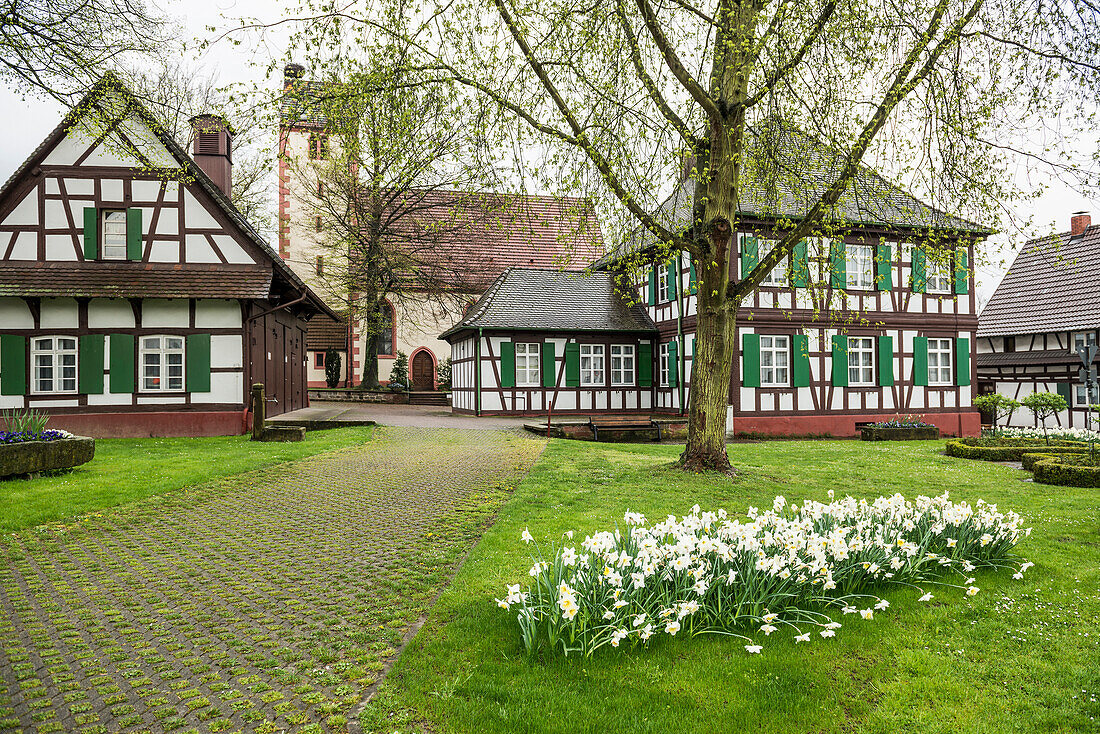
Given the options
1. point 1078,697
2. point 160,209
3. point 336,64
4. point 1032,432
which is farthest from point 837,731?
point 160,209

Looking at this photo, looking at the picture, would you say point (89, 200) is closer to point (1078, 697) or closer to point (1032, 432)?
point (1078, 697)

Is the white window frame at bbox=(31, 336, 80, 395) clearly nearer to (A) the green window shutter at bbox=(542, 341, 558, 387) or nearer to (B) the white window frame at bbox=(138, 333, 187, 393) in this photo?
(B) the white window frame at bbox=(138, 333, 187, 393)

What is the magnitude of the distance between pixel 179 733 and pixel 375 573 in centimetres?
266

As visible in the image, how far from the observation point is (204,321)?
1833 centimetres

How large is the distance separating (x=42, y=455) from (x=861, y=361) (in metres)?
20.5

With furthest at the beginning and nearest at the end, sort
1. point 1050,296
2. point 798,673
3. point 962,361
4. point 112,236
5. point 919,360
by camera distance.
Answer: point 1050,296
point 962,361
point 919,360
point 112,236
point 798,673

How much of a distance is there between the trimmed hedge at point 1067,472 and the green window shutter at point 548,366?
14.7 meters

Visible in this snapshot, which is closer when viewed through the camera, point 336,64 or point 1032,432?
point 336,64

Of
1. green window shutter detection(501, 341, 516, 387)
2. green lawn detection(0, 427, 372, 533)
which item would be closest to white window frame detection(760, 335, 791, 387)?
green window shutter detection(501, 341, 516, 387)

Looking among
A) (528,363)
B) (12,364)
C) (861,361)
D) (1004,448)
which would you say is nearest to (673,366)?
(528,363)

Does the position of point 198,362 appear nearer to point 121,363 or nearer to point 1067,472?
point 121,363

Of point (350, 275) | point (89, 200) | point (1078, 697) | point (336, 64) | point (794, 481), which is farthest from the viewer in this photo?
point (350, 275)

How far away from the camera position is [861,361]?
2253 cm

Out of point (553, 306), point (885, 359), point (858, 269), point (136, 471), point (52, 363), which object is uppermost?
point (858, 269)
